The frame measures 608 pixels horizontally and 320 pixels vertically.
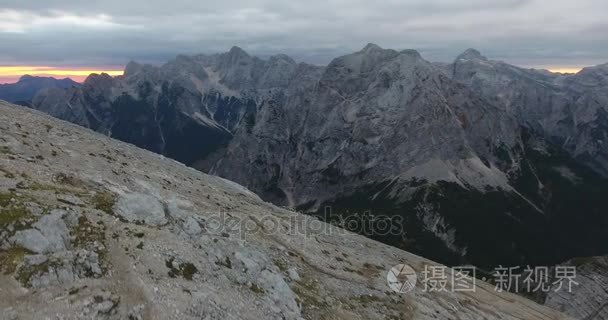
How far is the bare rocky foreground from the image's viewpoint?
40.6 meters

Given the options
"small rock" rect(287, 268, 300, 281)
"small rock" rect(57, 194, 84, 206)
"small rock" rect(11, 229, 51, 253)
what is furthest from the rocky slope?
"small rock" rect(11, 229, 51, 253)

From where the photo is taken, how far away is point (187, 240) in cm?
5384

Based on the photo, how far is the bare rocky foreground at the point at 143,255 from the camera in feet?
133

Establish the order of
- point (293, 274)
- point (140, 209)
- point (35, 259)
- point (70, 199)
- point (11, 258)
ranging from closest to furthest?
point (11, 258)
point (35, 259)
point (70, 199)
point (140, 209)
point (293, 274)

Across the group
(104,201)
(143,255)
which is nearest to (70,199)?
(104,201)

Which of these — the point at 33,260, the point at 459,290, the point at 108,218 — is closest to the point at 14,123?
the point at 108,218

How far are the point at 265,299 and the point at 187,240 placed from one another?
10036 mm

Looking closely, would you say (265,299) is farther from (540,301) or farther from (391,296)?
(540,301)

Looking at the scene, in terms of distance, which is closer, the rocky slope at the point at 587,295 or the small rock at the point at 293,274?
the small rock at the point at 293,274

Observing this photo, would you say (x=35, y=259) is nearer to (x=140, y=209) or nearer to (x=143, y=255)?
(x=143, y=255)

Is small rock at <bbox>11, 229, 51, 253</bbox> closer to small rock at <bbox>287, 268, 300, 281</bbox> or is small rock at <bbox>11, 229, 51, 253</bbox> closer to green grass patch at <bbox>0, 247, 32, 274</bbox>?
green grass patch at <bbox>0, 247, 32, 274</bbox>

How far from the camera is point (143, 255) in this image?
1854 inches

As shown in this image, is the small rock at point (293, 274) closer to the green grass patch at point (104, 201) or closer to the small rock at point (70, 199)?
the green grass patch at point (104, 201)

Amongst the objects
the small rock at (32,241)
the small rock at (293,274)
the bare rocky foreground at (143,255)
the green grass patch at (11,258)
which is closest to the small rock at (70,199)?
the bare rocky foreground at (143,255)
